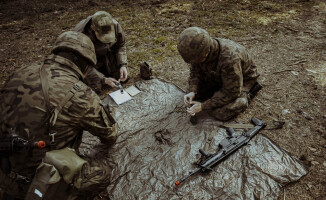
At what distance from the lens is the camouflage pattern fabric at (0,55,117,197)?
222 cm

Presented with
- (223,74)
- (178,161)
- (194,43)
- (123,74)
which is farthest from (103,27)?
(178,161)

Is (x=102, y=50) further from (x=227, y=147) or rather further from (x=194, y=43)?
(x=227, y=147)

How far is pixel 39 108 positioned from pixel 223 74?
251cm

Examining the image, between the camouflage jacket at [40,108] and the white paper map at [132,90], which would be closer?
the camouflage jacket at [40,108]

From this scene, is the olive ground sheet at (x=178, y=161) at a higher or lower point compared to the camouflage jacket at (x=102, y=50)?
lower

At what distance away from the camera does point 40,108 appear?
2232mm

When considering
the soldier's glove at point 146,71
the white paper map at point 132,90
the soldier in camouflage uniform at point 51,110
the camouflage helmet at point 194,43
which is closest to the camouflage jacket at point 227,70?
the camouflage helmet at point 194,43

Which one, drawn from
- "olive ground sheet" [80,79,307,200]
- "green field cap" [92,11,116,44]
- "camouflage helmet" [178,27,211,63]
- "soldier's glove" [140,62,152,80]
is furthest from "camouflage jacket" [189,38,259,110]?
"green field cap" [92,11,116,44]

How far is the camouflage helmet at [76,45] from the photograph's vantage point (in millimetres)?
2598

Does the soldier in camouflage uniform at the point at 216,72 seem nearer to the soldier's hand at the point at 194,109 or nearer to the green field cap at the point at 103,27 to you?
the soldier's hand at the point at 194,109

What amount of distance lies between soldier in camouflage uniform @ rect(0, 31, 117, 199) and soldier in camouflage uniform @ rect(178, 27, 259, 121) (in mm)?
1425

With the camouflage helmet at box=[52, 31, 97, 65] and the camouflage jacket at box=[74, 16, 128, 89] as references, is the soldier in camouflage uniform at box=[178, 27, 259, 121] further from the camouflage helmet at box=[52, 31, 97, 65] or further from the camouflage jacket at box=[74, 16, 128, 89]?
the camouflage jacket at box=[74, 16, 128, 89]

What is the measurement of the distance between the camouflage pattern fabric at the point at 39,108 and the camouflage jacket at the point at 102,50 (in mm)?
1802

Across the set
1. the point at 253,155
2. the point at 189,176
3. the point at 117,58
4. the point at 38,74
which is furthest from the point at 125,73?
the point at 253,155
